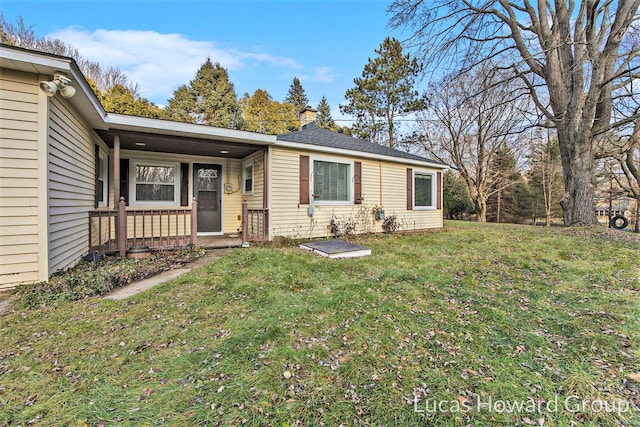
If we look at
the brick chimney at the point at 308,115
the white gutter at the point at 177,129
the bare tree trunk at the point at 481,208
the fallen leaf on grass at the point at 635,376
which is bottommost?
the fallen leaf on grass at the point at 635,376

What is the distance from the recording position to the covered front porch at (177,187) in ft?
17.5

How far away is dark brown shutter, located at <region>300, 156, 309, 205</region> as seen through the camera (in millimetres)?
7086

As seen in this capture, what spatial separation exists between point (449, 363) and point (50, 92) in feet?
16.8

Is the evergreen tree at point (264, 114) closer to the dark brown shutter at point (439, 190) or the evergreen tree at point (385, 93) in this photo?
the evergreen tree at point (385, 93)

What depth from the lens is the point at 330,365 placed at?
6.66 ft

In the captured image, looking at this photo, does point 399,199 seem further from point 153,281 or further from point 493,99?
point 493,99

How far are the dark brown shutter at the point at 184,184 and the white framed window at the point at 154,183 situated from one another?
0.08 metres

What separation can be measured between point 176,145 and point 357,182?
4811mm

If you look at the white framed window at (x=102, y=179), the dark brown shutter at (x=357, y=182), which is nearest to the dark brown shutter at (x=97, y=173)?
the white framed window at (x=102, y=179)

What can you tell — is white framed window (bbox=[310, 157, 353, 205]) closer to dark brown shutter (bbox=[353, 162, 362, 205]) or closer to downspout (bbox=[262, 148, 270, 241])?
dark brown shutter (bbox=[353, 162, 362, 205])

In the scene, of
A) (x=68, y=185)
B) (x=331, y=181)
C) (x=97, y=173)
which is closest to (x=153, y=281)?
(x=68, y=185)

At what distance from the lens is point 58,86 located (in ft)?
11.0

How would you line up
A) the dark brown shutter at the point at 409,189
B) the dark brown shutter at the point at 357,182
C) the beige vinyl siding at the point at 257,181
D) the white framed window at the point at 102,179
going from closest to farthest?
1. the white framed window at the point at 102,179
2. the beige vinyl siding at the point at 257,181
3. the dark brown shutter at the point at 357,182
4. the dark brown shutter at the point at 409,189

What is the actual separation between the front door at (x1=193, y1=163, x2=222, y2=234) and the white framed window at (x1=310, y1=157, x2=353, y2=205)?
9.13 ft
